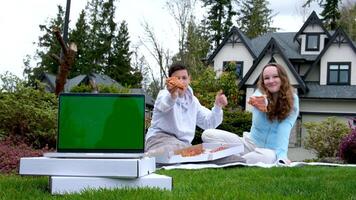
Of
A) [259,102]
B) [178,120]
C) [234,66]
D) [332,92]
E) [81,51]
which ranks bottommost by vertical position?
[178,120]

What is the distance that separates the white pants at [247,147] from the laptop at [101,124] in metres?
3.91

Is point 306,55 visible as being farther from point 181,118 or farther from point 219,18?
point 181,118

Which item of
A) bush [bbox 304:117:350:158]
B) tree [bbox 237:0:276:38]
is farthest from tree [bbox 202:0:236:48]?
bush [bbox 304:117:350:158]

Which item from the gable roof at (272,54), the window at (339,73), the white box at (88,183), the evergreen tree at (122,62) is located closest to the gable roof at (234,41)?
the gable roof at (272,54)

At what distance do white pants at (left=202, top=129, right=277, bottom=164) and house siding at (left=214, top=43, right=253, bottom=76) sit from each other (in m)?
31.1

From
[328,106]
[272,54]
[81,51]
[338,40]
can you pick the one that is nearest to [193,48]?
[272,54]

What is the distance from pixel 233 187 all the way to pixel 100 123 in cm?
110

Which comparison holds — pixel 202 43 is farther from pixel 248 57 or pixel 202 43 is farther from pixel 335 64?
pixel 335 64

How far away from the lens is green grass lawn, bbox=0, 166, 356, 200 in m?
3.56

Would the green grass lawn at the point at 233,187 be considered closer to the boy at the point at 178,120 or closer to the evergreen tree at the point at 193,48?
the boy at the point at 178,120

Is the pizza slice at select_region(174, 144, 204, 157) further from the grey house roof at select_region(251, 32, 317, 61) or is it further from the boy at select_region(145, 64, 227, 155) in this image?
the grey house roof at select_region(251, 32, 317, 61)

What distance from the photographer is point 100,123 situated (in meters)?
3.94

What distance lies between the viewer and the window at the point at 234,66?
3686 cm

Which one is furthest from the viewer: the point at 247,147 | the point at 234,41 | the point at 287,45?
the point at 287,45
